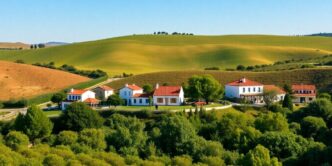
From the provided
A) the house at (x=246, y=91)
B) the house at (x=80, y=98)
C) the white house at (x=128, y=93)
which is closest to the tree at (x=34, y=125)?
the house at (x=80, y=98)

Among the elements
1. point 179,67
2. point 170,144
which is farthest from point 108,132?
point 179,67

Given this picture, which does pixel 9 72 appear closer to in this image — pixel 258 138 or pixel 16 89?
pixel 16 89

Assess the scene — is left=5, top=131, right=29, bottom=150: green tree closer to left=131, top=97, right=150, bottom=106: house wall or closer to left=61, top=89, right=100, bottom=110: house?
left=61, top=89, right=100, bottom=110: house

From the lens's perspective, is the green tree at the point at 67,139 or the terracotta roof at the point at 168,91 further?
the terracotta roof at the point at 168,91

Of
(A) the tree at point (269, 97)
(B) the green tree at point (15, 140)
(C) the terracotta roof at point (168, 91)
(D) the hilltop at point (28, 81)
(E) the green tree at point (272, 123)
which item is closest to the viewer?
(B) the green tree at point (15, 140)

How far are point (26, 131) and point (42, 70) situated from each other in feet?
171

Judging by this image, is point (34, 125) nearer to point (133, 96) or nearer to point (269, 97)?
point (133, 96)

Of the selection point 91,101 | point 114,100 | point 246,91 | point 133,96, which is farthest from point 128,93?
point 246,91

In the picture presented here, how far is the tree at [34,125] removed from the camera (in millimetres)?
52781

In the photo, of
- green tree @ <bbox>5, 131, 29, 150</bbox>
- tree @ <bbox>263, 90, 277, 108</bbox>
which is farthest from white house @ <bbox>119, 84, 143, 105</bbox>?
green tree @ <bbox>5, 131, 29, 150</bbox>

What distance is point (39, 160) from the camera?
118ft

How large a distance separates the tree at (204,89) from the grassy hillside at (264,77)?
20.1 meters

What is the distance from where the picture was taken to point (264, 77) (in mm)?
88125

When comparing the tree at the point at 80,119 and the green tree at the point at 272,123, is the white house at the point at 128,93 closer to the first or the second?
the tree at the point at 80,119
